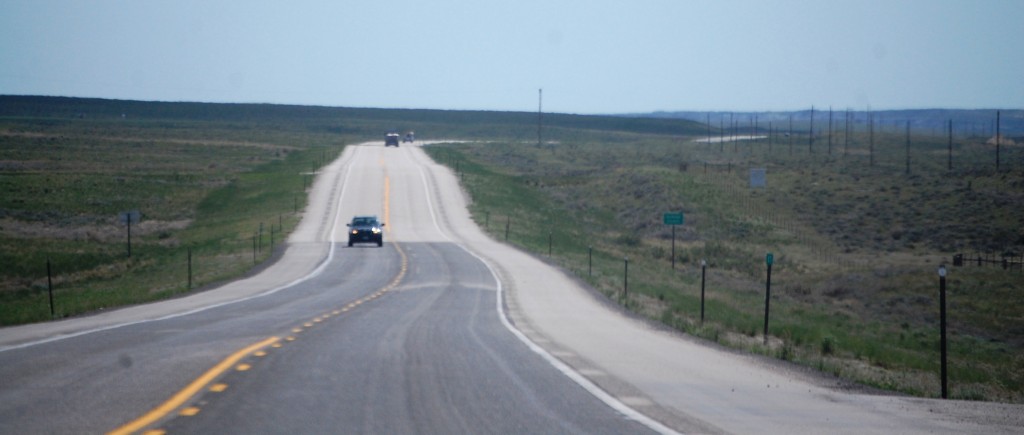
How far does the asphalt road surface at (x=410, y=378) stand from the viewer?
29.2ft

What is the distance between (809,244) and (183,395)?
54.7 meters

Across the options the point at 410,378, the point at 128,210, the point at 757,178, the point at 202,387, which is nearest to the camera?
the point at 202,387

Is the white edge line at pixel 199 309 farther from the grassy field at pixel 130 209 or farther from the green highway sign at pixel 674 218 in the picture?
the green highway sign at pixel 674 218

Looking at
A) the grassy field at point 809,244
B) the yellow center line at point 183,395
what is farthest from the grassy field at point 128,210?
the grassy field at point 809,244

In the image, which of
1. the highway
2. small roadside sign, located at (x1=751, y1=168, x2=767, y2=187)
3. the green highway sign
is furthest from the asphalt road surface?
small roadside sign, located at (x1=751, y1=168, x2=767, y2=187)

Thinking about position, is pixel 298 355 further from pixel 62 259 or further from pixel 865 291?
pixel 62 259

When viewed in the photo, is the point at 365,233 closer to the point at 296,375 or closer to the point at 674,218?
the point at 674,218

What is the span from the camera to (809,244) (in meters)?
60.0

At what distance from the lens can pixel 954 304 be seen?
115 ft

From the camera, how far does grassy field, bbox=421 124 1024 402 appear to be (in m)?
22.5

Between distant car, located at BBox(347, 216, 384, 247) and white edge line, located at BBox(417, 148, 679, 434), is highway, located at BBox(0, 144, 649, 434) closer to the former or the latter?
white edge line, located at BBox(417, 148, 679, 434)

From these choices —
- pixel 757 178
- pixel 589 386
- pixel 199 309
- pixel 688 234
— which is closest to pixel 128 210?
pixel 688 234

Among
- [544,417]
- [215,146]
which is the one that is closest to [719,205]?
[544,417]

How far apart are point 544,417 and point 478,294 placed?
58.6 feet
